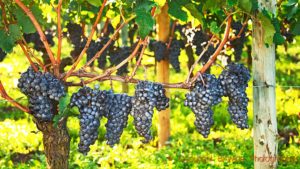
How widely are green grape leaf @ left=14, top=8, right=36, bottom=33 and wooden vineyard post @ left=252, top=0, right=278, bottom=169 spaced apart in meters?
1.43

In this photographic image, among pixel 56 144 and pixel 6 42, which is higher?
pixel 6 42

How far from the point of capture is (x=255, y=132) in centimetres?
370

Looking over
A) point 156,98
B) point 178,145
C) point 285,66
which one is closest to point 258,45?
point 156,98

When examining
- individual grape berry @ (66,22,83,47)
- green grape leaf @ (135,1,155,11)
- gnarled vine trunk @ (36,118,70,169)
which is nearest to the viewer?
green grape leaf @ (135,1,155,11)

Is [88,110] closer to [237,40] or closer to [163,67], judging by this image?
[237,40]

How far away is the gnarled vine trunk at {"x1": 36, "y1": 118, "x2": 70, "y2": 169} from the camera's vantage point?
3.19 meters

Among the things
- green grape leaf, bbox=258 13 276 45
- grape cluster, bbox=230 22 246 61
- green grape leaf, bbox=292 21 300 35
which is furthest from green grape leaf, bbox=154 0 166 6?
grape cluster, bbox=230 22 246 61

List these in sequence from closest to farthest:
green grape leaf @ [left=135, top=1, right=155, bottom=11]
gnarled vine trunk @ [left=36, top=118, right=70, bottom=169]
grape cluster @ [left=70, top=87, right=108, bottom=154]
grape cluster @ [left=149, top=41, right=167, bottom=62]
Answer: green grape leaf @ [left=135, top=1, right=155, bottom=11] < grape cluster @ [left=70, top=87, right=108, bottom=154] < gnarled vine trunk @ [left=36, top=118, right=70, bottom=169] < grape cluster @ [left=149, top=41, right=167, bottom=62]

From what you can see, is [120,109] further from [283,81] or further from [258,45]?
[283,81]

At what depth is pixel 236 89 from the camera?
3.22 metres

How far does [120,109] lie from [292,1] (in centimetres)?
160

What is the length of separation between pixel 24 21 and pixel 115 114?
0.82 metres

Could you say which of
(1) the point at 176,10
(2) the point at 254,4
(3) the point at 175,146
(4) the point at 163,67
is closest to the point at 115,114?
(1) the point at 176,10

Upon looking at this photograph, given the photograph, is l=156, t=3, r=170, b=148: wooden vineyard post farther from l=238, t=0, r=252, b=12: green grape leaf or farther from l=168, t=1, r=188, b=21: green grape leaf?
l=238, t=0, r=252, b=12: green grape leaf
